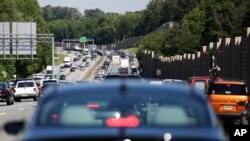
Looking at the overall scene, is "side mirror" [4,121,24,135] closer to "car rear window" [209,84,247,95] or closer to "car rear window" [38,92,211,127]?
"car rear window" [38,92,211,127]

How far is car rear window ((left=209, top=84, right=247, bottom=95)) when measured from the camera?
1208 inches

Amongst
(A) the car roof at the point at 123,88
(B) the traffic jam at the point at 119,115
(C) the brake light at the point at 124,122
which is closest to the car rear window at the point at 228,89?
(B) the traffic jam at the point at 119,115

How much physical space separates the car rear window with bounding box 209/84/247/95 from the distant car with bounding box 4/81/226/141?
75.6 feet

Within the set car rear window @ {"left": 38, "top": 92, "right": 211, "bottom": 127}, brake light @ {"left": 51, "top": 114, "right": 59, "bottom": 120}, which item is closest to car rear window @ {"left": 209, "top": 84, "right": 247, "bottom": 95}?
car rear window @ {"left": 38, "top": 92, "right": 211, "bottom": 127}

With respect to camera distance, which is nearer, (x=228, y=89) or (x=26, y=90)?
(x=228, y=89)

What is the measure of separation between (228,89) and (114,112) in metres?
23.6

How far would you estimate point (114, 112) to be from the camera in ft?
24.6

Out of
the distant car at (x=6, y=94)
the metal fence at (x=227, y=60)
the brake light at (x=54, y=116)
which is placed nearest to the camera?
the brake light at (x=54, y=116)

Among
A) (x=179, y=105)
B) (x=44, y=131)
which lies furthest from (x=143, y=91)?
(x=44, y=131)

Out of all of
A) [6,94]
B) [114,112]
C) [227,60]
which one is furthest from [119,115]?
[227,60]

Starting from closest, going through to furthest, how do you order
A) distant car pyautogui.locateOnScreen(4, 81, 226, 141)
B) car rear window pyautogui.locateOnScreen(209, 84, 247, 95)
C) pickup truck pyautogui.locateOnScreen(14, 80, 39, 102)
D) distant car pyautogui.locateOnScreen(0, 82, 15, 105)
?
distant car pyautogui.locateOnScreen(4, 81, 226, 141)
car rear window pyautogui.locateOnScreen(209, 84, 247, 95)
distant car pyautogui.locateOnScreen(0, 82, 15, 105)
pickup truck pyautogui.locateOnScreen(14, 80, 39, 102)

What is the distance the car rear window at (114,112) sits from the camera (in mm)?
7004

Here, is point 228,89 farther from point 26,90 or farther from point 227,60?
point 227,60

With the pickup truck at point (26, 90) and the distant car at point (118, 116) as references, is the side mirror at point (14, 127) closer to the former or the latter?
the distant car at point (118, 116)
